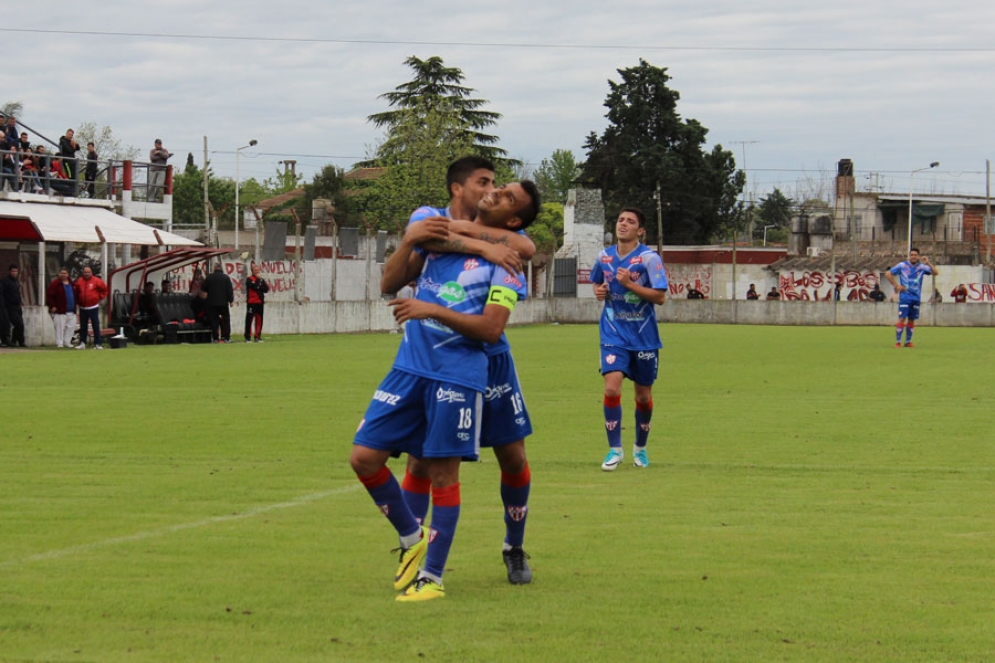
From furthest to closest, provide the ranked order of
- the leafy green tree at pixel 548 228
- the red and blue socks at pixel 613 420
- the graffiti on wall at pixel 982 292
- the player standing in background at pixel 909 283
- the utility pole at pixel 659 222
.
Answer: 1. the leafy green tree at pixel 548 228
2. the utility pole at pixel 659 222
3. the graffiti on wall at pixel 982 292
4. the player standing in background at pixel 909 283
5. the red and blue socks at pixel 613 420

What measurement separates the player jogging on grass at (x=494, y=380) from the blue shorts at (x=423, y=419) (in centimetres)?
26

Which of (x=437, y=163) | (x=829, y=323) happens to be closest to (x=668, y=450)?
(x=829, y=323)

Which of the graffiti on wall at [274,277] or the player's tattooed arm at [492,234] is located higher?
the player's tattooed arm at [492,234]

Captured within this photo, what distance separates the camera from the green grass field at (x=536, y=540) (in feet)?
17.7

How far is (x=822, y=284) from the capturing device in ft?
269

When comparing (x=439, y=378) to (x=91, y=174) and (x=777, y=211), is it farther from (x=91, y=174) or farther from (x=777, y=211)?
(x=777, y=211)

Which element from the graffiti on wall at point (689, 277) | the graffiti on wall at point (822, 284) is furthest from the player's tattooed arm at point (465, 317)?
the graffiti on wall at point (689, 277)

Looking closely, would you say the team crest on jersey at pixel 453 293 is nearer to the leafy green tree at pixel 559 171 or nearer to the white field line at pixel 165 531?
the white field line at pixel 165 531

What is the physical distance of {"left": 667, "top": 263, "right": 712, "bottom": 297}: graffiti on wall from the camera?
85062mm

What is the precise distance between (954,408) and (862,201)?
85387mm

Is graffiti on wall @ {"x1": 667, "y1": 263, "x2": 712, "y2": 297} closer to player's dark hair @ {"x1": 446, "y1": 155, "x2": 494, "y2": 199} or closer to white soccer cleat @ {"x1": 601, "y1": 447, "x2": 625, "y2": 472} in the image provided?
white soccer cleat @ {"x1": 601, "y1": 447, "x2": 625, "y2": 472}

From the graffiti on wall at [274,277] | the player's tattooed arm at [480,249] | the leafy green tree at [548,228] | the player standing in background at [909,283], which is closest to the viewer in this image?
the player's tattooed arm at [480,249]

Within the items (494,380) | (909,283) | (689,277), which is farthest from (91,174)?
(689,277)

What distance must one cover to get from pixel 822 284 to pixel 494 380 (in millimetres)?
77828
